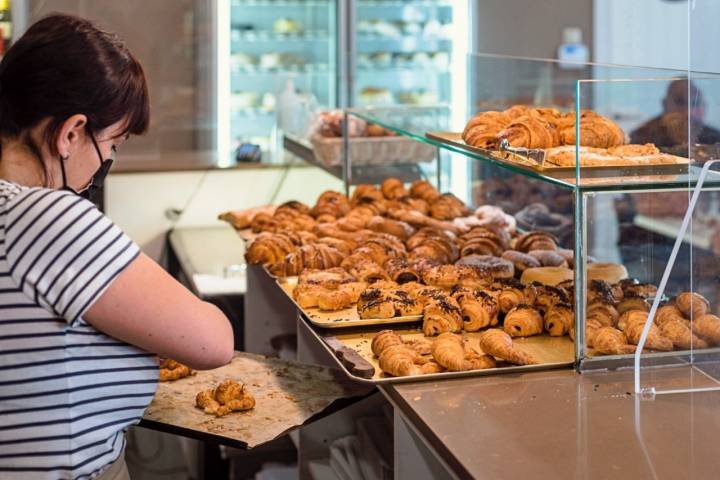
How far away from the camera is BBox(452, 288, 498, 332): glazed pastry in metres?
1.99

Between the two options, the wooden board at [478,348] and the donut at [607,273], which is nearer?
the wooden board at [478,348]

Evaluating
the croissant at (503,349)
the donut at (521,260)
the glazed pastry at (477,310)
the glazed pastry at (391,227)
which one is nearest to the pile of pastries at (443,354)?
the croissant at (503,349)

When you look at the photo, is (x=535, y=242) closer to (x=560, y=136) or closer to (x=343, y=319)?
(x=560, y=136)

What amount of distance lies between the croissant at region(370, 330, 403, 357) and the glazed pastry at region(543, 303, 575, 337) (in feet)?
0.98

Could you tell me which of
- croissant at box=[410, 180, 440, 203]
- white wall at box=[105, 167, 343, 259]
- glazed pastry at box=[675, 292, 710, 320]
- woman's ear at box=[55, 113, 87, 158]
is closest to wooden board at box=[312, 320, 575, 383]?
glazed pastry at box=[675, 292, 710, 320]

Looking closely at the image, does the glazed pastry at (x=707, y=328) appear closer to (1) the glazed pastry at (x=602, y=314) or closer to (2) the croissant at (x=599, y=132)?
(1) the glazed pastry at (x=602, y=314)

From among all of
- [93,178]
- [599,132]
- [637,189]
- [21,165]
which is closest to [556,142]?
[599,132]

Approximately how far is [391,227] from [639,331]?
97 cm

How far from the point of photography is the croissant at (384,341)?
1834mm

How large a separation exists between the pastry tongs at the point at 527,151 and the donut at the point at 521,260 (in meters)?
0.44

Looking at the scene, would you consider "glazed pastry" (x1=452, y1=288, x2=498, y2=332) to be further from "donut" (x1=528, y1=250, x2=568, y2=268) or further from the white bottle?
the white bottle

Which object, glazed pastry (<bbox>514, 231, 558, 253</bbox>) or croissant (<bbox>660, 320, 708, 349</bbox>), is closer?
croissant (<bbox>660, 320, 708, 349</bbox>)

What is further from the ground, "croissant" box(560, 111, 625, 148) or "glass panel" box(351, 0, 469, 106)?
"glass panel" box(351, 0, 469, 106)

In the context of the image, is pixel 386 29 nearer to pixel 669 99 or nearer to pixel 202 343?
pixel 669 99
